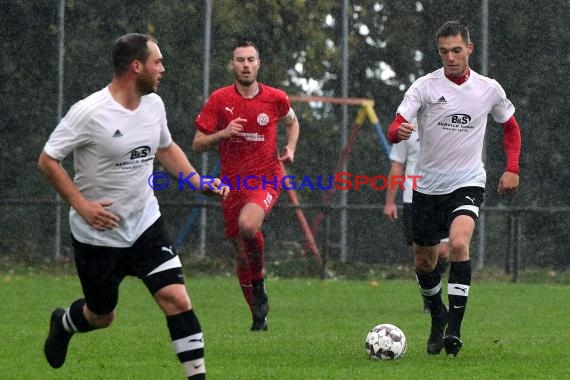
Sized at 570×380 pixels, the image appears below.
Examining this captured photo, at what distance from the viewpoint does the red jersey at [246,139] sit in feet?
36.4

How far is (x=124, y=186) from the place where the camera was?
22.9 ft

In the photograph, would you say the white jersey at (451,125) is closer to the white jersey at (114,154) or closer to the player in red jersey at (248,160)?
the player in red jersey at (248,160)

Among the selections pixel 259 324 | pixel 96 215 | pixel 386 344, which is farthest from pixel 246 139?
pixel 96 215

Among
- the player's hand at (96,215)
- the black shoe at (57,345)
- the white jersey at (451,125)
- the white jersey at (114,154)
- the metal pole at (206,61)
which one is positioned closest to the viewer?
the player's hand at (96,215)

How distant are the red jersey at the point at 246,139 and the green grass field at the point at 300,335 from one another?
1.30 m

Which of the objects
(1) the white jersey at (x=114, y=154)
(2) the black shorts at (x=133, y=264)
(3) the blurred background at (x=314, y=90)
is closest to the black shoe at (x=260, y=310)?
(2) the black shorts at (x=133, y=264)

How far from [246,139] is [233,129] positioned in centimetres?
95

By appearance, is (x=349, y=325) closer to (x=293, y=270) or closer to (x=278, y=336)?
(x=278, y=336)

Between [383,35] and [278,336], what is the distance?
10093 millimetres

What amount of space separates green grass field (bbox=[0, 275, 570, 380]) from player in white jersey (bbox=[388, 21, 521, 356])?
0.80m

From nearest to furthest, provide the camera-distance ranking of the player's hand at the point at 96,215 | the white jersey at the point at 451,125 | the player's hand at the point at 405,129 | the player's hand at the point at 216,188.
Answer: the player's hand at the point at 96,215 → the player's hand at the point at 216,188 → the player's hand at the point at 405,129 → the white jersey at the point at 451,125

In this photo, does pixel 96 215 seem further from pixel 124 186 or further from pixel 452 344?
pixel 452 344

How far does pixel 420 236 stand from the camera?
379 inches

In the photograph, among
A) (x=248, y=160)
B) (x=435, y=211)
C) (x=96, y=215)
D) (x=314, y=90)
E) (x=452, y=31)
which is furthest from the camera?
(x=314, y=90)
